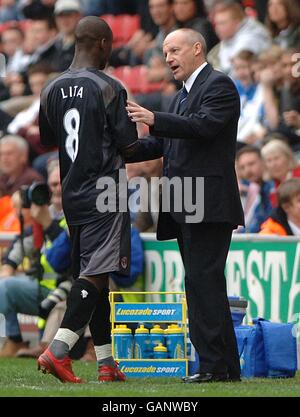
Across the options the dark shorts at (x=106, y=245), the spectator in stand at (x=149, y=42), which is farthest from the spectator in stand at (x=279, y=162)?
the dark shorts at (x=106, y=245)

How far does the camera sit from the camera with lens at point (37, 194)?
11.5 m

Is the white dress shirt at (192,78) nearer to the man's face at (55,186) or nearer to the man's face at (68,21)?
the man's face at (55,186)

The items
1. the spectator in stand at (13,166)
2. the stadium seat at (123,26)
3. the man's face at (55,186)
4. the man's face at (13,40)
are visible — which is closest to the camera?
the man's face at (55,186)

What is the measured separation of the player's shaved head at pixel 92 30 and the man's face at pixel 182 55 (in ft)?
1.28

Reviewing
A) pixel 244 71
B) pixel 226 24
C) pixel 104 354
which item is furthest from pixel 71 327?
pixel 226 24

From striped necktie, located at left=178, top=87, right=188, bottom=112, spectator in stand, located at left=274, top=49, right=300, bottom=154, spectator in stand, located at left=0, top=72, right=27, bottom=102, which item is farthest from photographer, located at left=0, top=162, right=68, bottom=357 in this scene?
spectator in stand, located at left=0, top=72, right=27, bottom=102

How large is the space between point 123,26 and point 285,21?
13.4 ft

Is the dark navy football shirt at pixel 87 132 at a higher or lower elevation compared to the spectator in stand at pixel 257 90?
lower

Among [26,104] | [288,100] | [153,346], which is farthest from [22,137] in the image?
[153,346]

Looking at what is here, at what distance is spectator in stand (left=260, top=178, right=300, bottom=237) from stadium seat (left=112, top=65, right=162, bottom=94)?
16.5ft

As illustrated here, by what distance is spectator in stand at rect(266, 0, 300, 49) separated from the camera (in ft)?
45.6

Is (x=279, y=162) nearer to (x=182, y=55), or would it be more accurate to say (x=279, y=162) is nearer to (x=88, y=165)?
(x=182, y=55)

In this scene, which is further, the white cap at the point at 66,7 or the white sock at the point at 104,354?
the white cap at the point at 66,7

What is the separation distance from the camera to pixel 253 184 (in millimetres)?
12938
